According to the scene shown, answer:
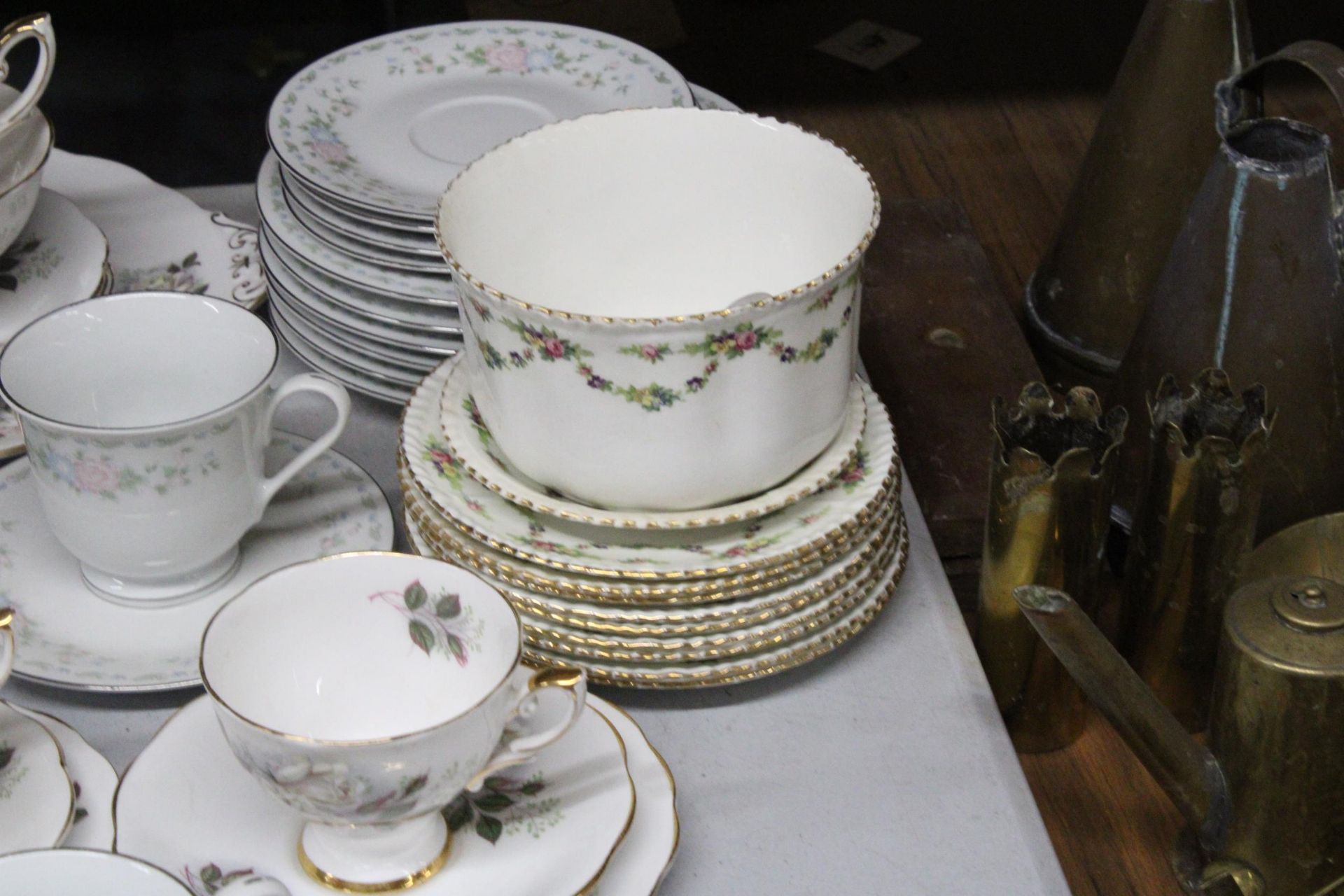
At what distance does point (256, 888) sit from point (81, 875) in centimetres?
5

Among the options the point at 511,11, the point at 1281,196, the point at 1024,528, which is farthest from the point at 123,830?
the point at 511,11

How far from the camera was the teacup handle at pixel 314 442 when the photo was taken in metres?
0.60

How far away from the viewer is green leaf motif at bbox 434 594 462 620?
0.49 meters

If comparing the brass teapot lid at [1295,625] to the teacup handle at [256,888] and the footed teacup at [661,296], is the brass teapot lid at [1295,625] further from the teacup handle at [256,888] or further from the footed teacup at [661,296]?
the teacup handle at [256,888]

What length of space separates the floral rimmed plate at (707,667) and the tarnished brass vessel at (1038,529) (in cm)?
8

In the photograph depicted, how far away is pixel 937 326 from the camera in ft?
2.71

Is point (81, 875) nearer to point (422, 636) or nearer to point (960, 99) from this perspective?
point (422, 636)

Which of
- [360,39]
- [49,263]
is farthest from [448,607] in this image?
[360,39]

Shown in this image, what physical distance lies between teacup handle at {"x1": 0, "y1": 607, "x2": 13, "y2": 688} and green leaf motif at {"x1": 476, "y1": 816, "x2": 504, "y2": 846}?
160 millimetres

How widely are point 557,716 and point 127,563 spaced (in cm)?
21

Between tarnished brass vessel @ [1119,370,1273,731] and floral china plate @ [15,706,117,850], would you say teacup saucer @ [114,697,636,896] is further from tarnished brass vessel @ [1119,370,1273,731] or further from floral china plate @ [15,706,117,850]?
tarnished brass vessel @ [1119,370,1273,731]

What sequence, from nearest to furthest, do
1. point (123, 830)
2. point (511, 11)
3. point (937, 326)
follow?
1. point (123, 830)
2. point (937, 326)
3. point (511, 11)

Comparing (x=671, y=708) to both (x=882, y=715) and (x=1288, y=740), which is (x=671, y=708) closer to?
(x=882, y=715)

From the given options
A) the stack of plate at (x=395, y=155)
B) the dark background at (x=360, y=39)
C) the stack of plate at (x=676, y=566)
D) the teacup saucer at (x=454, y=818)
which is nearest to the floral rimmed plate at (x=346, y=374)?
the stack of plate at (x=395, y=155)
